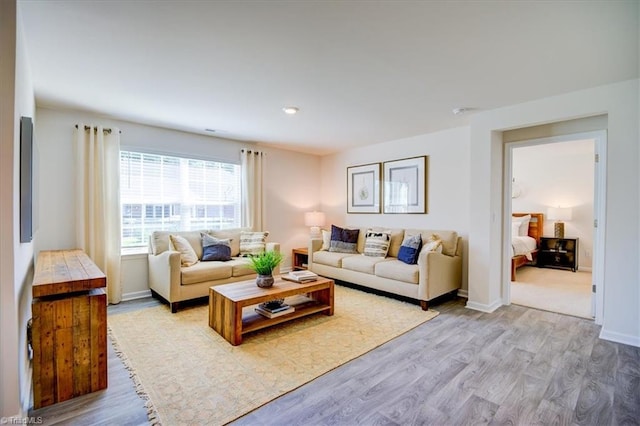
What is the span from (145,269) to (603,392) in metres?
4.79

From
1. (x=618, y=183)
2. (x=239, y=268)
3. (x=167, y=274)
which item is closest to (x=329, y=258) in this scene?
(x=239, y=268)

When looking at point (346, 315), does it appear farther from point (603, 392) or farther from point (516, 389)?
point (603, 392)

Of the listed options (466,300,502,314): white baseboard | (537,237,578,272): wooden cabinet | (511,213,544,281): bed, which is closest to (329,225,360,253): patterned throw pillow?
(466,300,502,314): white baseboard

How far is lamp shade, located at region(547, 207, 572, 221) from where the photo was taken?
599 cm

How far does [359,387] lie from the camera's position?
6.71 ft

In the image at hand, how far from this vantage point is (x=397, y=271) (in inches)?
149

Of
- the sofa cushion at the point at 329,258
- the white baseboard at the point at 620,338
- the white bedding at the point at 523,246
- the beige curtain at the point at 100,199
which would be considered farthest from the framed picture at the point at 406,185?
the beige curtain at the point at 100,199

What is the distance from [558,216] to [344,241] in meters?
4.55

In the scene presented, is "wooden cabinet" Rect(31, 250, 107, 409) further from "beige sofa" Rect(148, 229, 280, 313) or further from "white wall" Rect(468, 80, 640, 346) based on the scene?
"white wall" Rect(468, 80, 640, 346)

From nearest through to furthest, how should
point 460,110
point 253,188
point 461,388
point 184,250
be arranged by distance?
1. point 461,388
2. point 460,110
3. point 184,250
4. point 253,188

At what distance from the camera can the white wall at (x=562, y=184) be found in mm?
5902

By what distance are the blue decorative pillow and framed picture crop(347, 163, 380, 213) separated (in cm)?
122

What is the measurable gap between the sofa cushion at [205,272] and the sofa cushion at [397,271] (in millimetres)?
1986

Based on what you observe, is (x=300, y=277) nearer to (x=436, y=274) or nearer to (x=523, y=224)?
(x=436, y=274)
